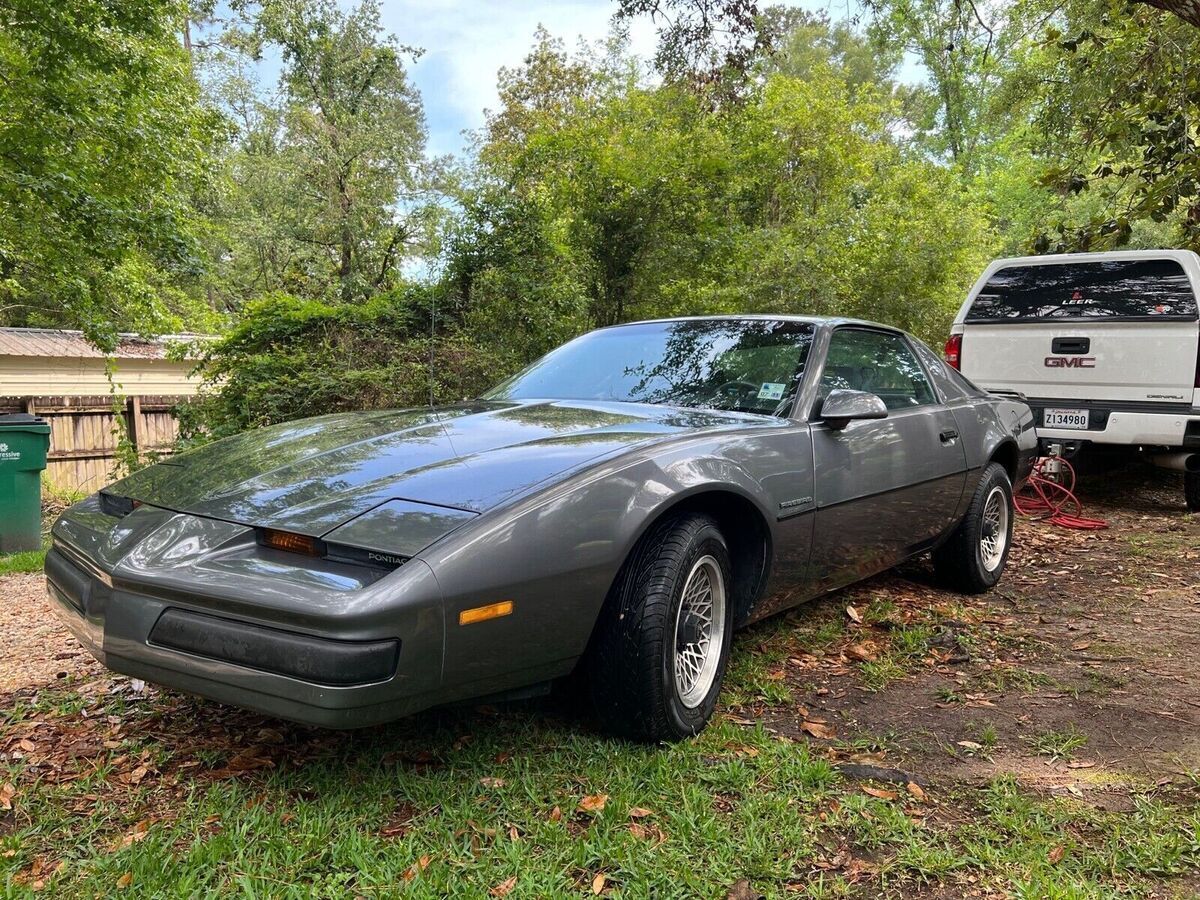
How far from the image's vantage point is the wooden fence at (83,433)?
1223cm

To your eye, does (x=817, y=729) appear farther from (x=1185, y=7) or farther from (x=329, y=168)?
(x=329, y=168)

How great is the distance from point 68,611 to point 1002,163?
3490 cm

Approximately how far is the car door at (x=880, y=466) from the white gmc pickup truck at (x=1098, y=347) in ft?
9.93

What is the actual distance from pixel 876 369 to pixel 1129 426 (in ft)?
11.6

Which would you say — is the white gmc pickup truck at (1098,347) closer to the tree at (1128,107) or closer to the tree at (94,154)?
the tree at (1128,107)

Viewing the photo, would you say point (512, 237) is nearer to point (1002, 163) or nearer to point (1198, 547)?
point (1198, 547)

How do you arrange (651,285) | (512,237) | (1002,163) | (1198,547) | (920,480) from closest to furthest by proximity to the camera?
(920,480) < (1198,547) < (512,237) < (651,285) < (1002,163)

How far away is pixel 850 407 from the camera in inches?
A: 127

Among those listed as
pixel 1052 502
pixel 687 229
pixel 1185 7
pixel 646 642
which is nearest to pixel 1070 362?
pixel 1052 502

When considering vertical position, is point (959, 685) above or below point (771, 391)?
below

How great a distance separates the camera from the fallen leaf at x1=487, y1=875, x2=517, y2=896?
76.8 inches

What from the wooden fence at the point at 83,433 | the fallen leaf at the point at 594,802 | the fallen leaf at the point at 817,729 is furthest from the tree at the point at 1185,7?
the wooden fence at the point at 83,433

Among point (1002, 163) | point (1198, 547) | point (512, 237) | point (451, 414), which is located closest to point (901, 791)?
point (451, 414)

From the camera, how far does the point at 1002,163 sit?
101 feet
